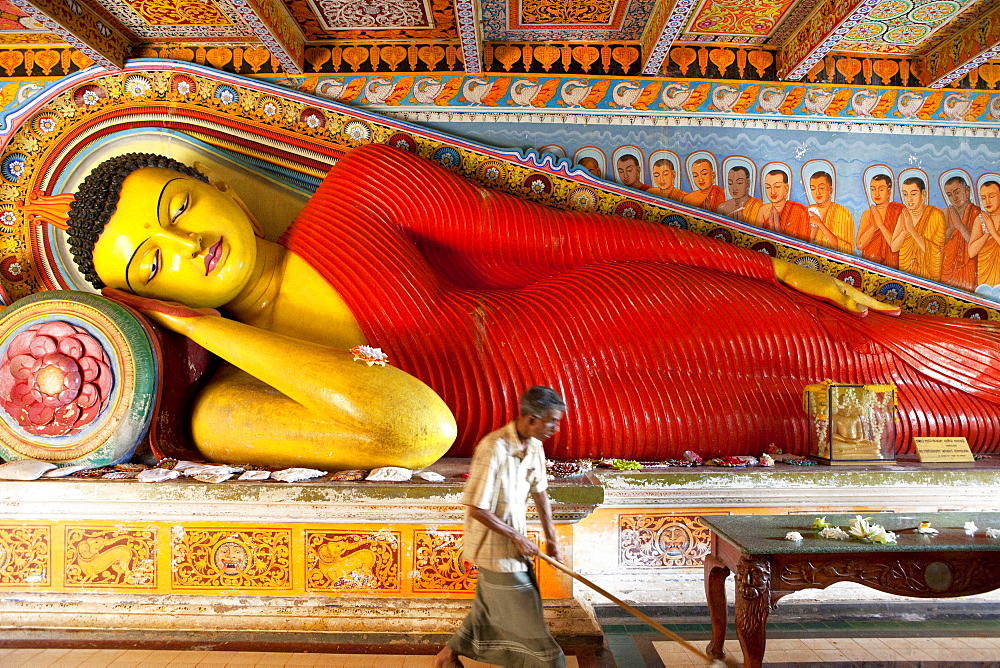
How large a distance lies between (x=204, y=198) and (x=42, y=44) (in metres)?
1.92

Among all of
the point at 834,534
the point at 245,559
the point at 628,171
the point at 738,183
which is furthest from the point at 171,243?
the point at 738,183

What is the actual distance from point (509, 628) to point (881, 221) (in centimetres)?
387

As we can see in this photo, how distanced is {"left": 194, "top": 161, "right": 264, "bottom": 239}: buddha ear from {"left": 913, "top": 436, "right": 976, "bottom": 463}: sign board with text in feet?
11.8

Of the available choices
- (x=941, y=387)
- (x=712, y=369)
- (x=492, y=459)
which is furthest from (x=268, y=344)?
(x=941, y=387)

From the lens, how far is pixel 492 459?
1.88 meters

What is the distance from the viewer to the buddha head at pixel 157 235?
3.29m

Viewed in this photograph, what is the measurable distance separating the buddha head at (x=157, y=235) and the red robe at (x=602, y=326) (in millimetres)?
458

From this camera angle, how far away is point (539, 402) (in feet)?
6.11

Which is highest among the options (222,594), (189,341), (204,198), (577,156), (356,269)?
(577,156)

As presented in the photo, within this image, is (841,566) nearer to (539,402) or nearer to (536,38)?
(539,402)

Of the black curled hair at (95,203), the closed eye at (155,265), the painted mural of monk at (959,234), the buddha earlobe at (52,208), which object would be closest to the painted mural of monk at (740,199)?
the painted mural of monk at (959,234)

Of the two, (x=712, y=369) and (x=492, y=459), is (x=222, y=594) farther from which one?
(x=712, y=369)

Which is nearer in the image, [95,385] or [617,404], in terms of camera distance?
[95,385]

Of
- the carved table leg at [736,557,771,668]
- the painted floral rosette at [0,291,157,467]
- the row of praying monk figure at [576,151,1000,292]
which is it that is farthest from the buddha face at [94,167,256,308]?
the carved table leg at [736,557,771,668]
